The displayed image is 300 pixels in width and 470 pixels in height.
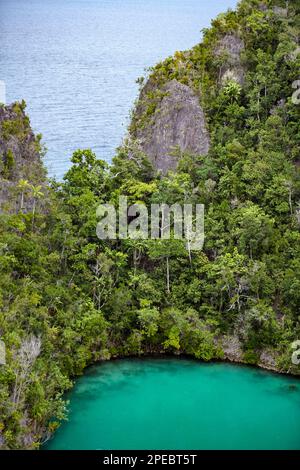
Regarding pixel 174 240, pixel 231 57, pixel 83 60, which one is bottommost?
pixel 174 240

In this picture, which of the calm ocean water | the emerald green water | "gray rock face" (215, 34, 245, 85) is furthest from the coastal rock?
the calm ocean water

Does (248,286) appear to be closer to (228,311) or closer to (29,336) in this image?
(228,311)

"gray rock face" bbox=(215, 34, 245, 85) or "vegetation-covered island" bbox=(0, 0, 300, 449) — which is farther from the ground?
"gray rock face" bbox=(215, 34, 245, 85)

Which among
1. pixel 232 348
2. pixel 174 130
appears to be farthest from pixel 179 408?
pixel 174 130

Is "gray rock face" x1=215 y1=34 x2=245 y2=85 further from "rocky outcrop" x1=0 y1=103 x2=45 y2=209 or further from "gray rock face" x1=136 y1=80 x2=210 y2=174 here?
"rocky outcrop" x1=0 y1=103 x2=45 y2=209

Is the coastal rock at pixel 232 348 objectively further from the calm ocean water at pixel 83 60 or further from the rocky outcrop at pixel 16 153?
the calm ocean water at pixel 83 60

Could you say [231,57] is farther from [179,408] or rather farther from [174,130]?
[179,408]

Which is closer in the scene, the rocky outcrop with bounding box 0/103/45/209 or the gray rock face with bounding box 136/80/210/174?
the rocky outcrop with bounding box 0/103/45/209
